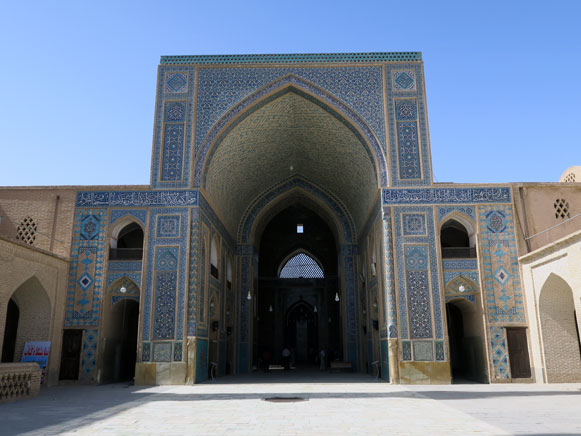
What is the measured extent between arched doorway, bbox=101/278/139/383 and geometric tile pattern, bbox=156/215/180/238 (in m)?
1.37

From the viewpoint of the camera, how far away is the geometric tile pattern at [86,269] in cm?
1176

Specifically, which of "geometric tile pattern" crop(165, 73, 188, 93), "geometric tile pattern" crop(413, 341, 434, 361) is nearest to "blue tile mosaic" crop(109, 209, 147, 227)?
"geometric tile pattern" crop(165, 73, 188, 93)

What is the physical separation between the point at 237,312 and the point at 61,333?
5.91m

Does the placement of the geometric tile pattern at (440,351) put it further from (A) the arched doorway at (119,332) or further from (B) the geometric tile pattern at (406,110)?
(A) the arched doorway at (119,332)

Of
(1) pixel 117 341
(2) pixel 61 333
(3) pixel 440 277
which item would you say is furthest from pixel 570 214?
(2) pixel 61 333

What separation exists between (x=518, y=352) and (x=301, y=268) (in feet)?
35.9

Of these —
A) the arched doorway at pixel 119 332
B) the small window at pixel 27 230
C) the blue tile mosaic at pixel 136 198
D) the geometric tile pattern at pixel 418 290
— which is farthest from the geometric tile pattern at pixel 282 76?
the small window at pixel 27 230

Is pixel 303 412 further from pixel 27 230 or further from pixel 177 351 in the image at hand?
pixel 27 230

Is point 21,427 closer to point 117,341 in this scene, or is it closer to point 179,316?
point 179,316

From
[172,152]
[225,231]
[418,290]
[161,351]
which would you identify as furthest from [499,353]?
[172,152]

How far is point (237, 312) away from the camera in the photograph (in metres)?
16.4

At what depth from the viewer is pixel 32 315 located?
11.3 metres

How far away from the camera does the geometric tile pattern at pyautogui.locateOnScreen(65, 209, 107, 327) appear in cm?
1176

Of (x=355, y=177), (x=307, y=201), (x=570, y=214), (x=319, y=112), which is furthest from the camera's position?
(x=307, y=201)
